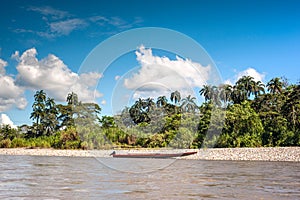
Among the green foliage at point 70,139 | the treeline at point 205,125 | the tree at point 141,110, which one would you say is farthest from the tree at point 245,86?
the green foliage at point 70,139

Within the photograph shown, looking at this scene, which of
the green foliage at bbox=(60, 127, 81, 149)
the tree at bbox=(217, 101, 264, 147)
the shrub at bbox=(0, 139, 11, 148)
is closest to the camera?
the tree at bbox=(217, 101, 264, 147)

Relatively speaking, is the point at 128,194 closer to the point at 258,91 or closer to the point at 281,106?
the point at 281,106

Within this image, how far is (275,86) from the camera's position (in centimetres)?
5847

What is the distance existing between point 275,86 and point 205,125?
2066 centimetres

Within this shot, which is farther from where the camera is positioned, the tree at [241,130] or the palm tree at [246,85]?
the palm tree at [246,85]

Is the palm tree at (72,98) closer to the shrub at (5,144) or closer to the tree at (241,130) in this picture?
the shrub at (5,144)

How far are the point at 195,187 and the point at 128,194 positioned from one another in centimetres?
318

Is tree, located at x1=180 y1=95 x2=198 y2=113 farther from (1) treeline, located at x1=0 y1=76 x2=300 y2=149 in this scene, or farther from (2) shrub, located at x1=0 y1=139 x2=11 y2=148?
(2) shrub, located at x1=0 y1=139 x2=11 y2=148

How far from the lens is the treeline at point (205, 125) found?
41281 mm

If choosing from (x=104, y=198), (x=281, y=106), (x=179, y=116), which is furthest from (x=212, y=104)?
(x=104, y=198)

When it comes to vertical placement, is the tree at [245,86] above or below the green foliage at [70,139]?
above

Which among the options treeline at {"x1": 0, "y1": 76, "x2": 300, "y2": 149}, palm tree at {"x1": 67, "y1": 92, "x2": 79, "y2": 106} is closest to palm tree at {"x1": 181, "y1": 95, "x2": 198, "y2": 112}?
treeline at {"x1": 0, "y1": 76, "x2": 300, "y2": 149}

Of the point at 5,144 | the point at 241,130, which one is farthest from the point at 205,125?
the point at 5,144

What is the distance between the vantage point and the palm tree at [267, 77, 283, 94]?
5825cm
